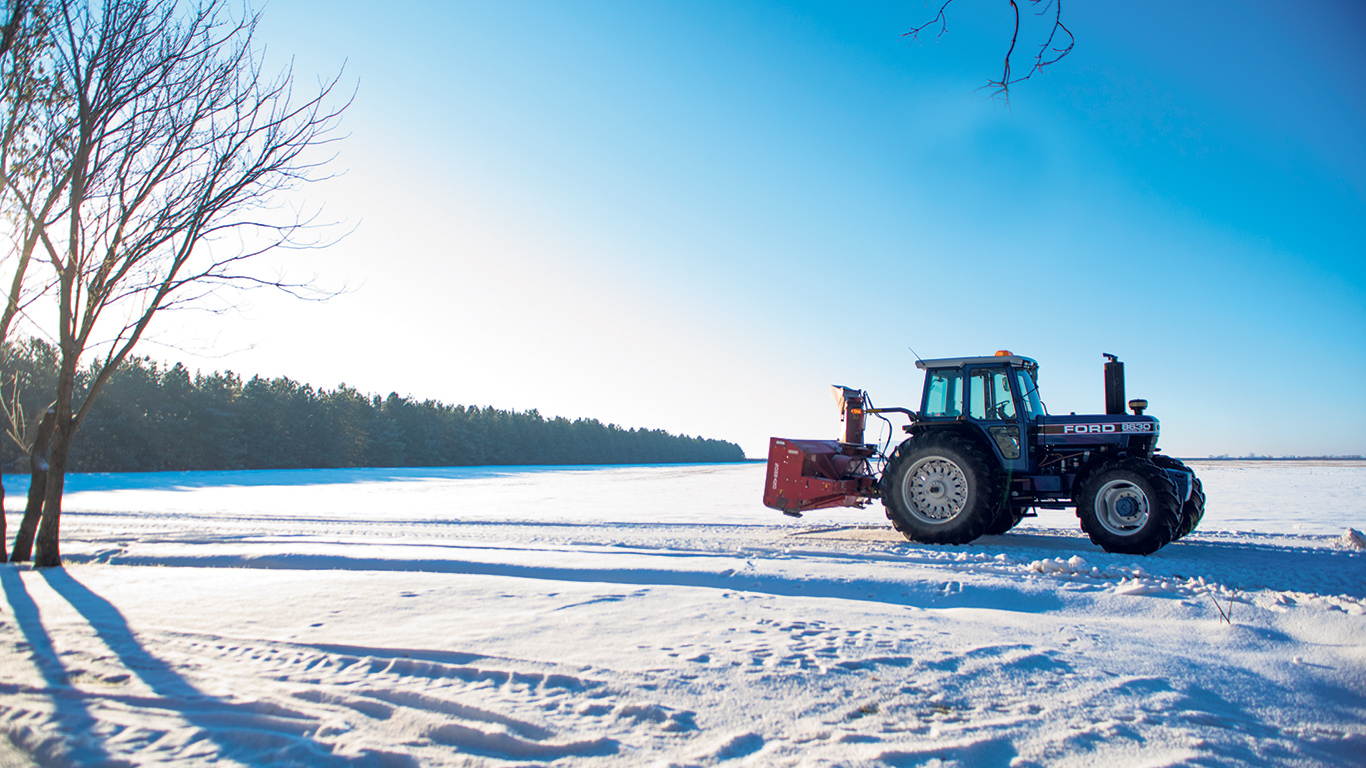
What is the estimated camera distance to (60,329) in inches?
277

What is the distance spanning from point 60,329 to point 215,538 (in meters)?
3.41

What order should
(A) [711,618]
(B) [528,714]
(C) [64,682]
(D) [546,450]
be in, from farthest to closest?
1. (D) [546,450]
2. (A) [711,618]
3. (C) [64,682]
4. (B) [528,714]

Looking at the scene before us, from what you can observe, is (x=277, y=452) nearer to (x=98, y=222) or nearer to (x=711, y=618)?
(x=98, y=222)

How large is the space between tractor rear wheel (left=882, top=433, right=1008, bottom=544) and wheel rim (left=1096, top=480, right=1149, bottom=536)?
3.47ft

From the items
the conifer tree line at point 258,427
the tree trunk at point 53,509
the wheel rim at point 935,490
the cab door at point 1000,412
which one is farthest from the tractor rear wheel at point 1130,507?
the conifer tree line at point 258,427

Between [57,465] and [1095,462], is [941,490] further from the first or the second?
[57,465]

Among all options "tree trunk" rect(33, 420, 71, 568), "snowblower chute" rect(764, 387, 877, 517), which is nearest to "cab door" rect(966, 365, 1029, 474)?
"snowblower chute" rect(764, 387, 877, 517)

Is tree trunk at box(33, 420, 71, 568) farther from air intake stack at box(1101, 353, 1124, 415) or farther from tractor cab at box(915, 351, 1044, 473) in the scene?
air intake stack at box(1101, 353, 1124, 415)

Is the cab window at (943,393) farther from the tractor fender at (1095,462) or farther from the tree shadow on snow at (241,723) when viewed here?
the tree shadow on snow at (241,723)

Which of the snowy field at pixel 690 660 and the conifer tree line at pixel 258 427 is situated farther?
the conifer tree line at pixel 258 427

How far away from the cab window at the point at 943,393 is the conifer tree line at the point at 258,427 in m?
21.3

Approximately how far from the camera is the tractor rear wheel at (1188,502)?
7.85 m

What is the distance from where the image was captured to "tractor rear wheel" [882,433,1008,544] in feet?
26.2

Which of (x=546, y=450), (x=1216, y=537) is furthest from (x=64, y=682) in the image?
(x=546, y=450)
